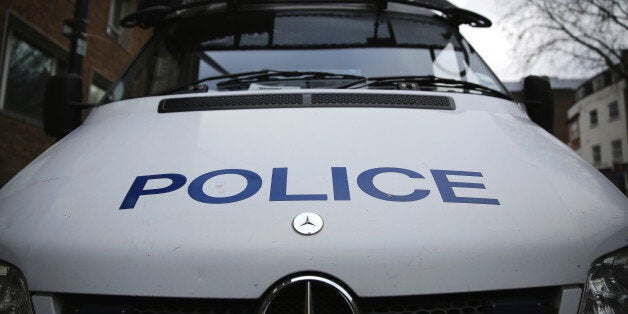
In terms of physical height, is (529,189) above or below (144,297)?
above

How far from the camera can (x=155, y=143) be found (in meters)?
1.95

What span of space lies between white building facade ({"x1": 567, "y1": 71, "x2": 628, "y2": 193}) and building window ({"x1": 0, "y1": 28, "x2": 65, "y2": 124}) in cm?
3265

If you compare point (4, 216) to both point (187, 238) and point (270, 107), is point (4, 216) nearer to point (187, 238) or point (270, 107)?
point (187, 238)

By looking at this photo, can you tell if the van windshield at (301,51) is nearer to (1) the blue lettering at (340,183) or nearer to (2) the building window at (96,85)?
(1) the blue lettering at (340,183)

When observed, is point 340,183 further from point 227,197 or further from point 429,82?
point 429,82

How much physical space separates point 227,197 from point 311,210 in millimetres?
289

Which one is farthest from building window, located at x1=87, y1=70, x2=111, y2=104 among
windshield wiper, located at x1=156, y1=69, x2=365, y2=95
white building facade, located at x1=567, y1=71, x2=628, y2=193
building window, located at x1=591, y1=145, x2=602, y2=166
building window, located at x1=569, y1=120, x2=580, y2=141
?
building window, located at x1=569, y1=120, x2=580, y2=141

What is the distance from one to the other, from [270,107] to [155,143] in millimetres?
528

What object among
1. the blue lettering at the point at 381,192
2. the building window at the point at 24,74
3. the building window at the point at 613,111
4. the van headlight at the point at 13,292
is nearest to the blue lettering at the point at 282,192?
the blue lettering at the point at 381,192

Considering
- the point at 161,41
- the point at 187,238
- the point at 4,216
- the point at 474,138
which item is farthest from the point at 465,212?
the point at 161,41

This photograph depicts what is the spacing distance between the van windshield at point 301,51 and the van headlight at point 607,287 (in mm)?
1409

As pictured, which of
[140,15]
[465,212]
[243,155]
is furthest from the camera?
[140,15]

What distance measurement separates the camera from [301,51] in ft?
9.17

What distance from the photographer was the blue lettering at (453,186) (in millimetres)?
1546
